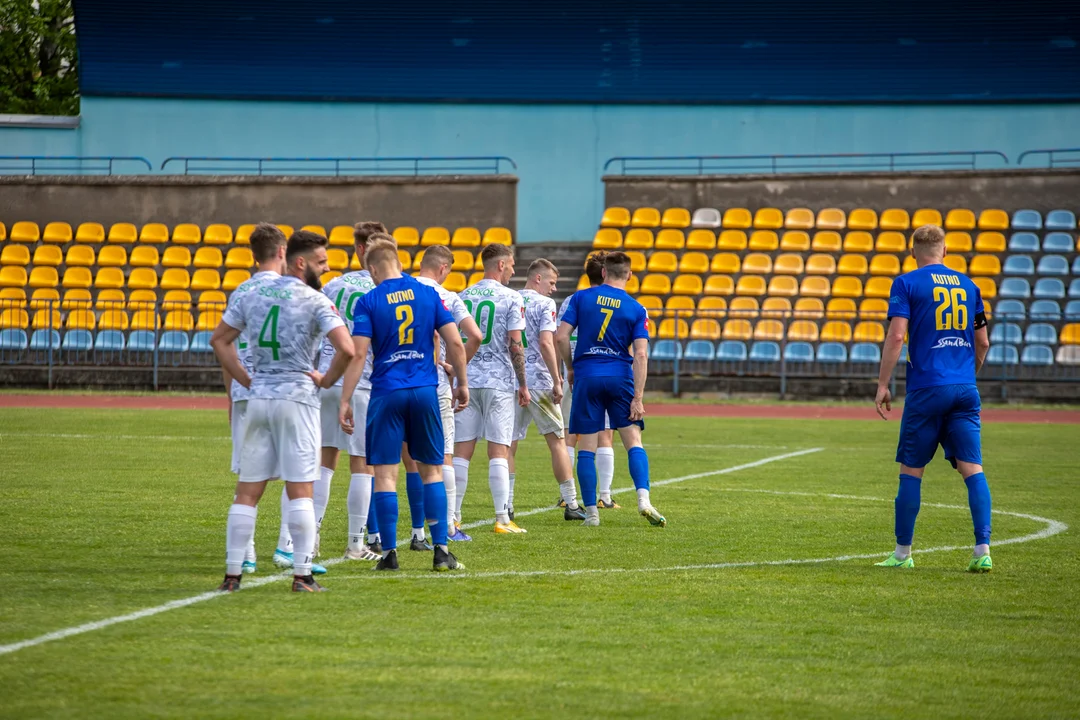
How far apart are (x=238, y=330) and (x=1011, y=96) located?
29.0m

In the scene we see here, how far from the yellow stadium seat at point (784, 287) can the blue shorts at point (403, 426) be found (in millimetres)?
19713

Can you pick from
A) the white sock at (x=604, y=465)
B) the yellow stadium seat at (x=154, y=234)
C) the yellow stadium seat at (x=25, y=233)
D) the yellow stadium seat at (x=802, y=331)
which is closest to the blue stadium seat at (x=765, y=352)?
the yellow stadium seat at (x=802, y=331)

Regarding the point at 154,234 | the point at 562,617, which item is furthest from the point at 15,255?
the point at 562,617

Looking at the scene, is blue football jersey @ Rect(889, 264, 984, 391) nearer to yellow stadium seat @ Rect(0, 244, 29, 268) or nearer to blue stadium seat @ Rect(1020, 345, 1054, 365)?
blue stadium seat @ Rect(1020, 345, 1054, 365)

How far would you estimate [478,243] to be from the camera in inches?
1148

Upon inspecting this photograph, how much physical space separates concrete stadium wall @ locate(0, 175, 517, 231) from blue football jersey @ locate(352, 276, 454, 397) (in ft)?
74.0

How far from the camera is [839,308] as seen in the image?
26328mm

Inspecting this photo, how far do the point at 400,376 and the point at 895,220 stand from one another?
22518 millimetres

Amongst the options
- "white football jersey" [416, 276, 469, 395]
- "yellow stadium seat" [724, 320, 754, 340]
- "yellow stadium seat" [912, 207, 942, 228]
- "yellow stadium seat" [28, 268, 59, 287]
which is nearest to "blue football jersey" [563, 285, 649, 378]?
"white football jersey" [416, 276, 469, 395]

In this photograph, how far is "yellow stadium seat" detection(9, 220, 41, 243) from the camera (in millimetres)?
29953

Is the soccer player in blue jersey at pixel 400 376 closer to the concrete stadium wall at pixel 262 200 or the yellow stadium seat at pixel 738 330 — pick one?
the yellow stadium seat at pixel 738 330

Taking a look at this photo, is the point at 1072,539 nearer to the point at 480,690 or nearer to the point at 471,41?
the point at 480,690

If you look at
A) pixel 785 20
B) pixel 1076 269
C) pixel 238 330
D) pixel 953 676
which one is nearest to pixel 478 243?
pixel 785 20

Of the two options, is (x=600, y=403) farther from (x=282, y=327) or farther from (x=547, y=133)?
(x=547, y=133)
